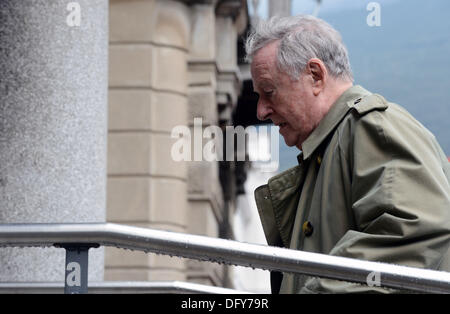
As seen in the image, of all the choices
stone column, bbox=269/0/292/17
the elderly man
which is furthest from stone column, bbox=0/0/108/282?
stone column, bbox=269/0/292/17

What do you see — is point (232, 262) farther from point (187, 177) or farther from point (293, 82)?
point (187, 177)

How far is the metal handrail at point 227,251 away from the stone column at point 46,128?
5.28 feet

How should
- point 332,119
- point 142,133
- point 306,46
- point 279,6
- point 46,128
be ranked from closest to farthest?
point 332,119 < point 306,46 < point 46,128 < point 142,133 < point 279,6

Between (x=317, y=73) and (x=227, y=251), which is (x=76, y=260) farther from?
(x=317, y=73)

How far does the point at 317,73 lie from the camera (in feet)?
11.0

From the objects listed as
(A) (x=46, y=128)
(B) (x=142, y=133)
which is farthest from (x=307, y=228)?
(B) (x=142, y=133)

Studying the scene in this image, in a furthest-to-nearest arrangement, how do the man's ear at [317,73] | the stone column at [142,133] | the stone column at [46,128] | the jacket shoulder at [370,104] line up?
the stone column at [142,133], the stone column at [46,128], the man's ear at [317,73], the jacket shoulder at [370,104]

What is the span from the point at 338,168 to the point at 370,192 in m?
0.20

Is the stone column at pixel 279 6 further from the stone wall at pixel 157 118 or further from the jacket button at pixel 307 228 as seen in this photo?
the jacket button at pixel 307 228

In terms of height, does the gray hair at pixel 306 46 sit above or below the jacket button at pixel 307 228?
above

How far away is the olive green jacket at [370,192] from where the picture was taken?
286 cm

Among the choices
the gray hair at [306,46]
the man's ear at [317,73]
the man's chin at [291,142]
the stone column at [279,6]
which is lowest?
the man's chin at [291,142]

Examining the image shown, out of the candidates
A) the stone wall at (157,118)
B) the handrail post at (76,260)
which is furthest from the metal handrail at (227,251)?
the stone wall at (157,118)
